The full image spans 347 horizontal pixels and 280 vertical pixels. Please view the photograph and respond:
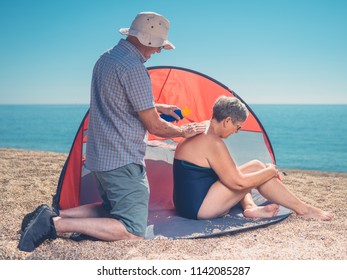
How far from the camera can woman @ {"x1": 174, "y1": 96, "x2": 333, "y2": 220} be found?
3250 mm

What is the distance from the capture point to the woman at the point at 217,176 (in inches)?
128

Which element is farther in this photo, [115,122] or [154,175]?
[154,175]

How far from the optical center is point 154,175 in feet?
14.0

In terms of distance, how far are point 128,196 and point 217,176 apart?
0.79 m

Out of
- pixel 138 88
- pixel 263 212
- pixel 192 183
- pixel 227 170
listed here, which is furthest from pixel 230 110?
pixel 263 212

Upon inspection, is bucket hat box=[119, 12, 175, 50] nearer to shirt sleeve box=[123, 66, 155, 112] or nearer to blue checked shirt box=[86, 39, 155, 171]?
blue checked shirt box=[86, 39, 155, 171]

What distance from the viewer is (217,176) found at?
3.38 m

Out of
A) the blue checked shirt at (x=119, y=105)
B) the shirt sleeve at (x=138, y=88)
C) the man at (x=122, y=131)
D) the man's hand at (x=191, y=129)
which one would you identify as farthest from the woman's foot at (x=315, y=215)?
the shirt sleeve at (x=138, y=88)

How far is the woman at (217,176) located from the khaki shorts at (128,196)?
0.50 m

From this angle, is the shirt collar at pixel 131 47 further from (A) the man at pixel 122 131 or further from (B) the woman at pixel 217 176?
(B) the woman at pixel 217 176

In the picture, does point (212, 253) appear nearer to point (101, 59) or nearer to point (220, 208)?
point (220, 208)
